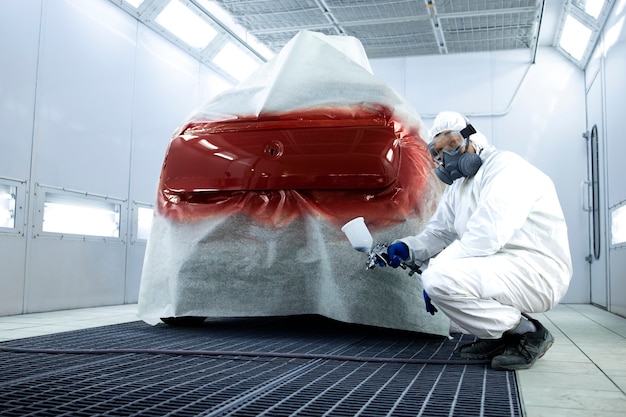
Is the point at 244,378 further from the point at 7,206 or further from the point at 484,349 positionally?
the point at 7,206

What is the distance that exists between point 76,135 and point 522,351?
386 cm

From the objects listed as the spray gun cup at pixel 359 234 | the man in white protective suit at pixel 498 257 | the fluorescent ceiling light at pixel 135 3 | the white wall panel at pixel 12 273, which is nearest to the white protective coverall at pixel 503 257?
the man in white protective suit at pixel 498 257

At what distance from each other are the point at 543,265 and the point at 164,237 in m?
1.84

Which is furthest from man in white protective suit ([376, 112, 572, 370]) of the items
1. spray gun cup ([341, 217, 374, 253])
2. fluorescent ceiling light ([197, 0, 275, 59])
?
fluorescent ceiling light ([197, 0, 275, 59])

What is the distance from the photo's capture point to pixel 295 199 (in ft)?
9.50

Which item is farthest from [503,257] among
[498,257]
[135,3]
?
[135,3]

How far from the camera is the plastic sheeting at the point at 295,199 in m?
2.81

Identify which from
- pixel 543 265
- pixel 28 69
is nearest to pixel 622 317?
pixel 543 265

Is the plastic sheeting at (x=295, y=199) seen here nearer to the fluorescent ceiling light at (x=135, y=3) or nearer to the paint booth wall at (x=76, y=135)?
the paint booth wall at (x=76, y=135)

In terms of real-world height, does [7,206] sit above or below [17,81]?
below

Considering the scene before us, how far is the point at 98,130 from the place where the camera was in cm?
509

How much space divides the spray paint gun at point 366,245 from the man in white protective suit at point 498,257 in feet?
0.15

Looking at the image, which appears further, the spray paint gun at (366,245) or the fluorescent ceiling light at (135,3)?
the fluorescent ceiling light at (135,3)

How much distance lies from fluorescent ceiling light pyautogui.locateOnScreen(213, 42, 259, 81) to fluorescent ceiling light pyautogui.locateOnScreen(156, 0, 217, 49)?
446 mm
